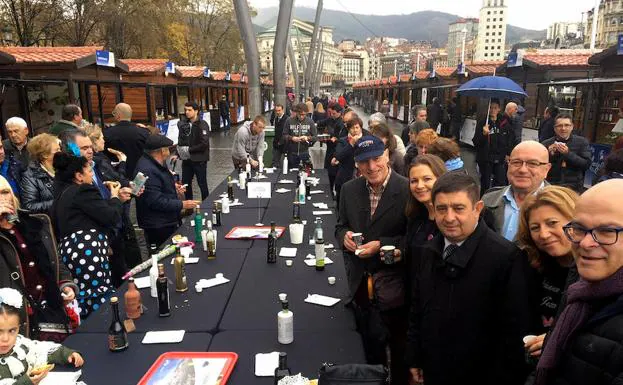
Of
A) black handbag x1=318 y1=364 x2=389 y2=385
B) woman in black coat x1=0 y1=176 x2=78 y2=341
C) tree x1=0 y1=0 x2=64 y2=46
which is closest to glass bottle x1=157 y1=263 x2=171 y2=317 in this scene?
woman in black coat x1=0 y1=176 x2=78 y2=341

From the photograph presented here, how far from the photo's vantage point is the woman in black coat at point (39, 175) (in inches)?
187

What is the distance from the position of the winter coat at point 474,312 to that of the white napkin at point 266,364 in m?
0.90

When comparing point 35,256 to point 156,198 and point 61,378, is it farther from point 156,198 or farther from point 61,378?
point 156,198

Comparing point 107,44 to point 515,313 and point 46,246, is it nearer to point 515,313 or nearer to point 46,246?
point 46,246

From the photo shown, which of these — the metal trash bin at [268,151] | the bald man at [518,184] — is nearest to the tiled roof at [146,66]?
the metal trash bin at [268,151]

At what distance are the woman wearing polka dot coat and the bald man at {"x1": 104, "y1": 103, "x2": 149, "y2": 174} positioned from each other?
159 inches

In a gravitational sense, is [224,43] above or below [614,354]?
above

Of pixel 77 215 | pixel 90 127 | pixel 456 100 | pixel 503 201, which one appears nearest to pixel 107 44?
pixel 456 100

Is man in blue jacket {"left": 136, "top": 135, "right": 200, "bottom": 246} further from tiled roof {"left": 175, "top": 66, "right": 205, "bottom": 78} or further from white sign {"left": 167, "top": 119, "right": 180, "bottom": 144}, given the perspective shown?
tiled roof {"left": 175, "top": 66, "right": 205, "bottom": 78}

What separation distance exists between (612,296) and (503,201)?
1.89 m

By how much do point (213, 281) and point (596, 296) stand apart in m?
2.85

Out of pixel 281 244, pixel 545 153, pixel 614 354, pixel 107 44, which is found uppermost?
pixel 107 44

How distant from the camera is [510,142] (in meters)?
9.13

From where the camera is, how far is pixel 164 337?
9.23 feet
